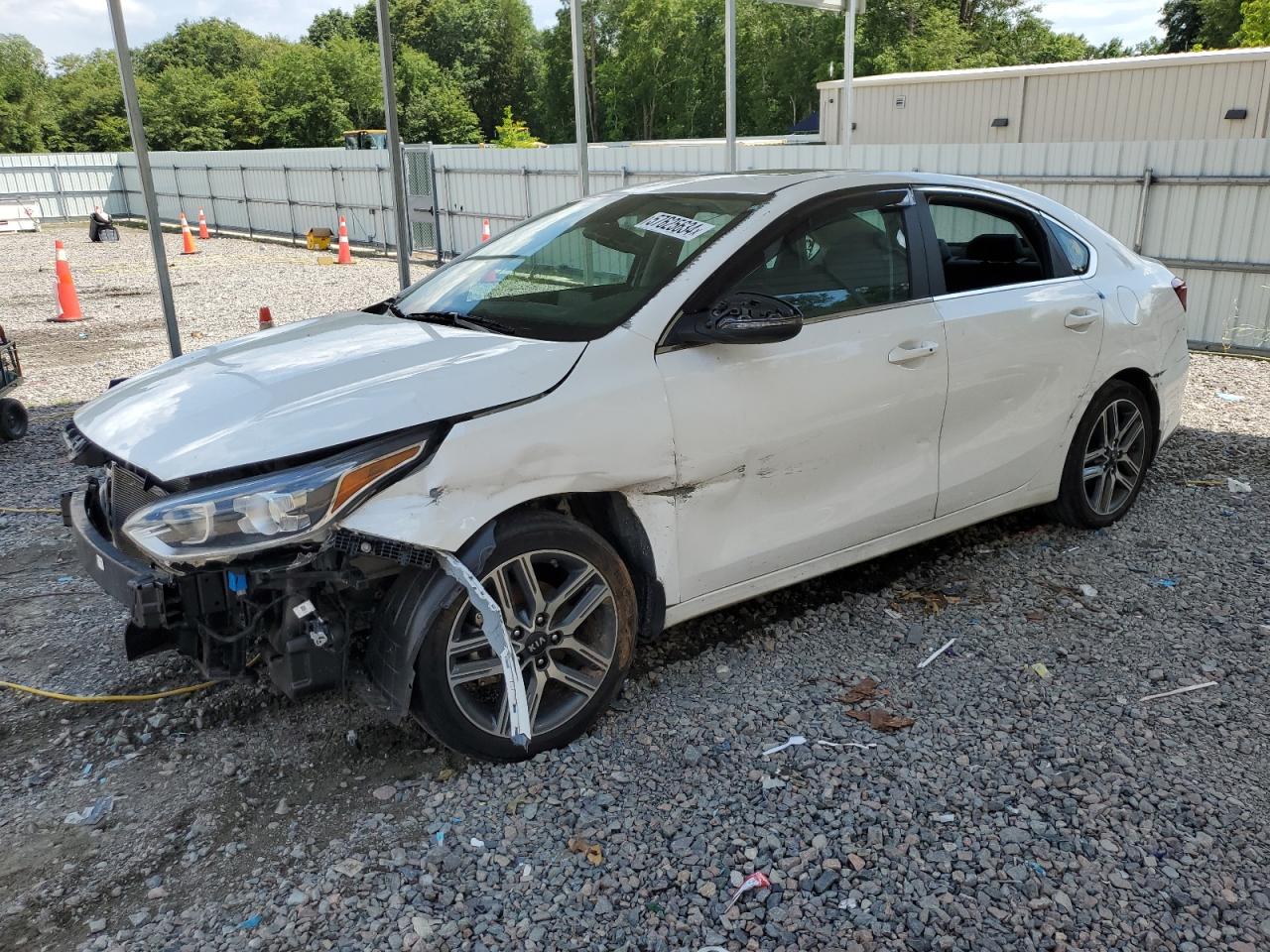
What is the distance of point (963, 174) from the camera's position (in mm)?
11906

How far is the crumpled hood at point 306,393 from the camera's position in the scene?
2.90 m

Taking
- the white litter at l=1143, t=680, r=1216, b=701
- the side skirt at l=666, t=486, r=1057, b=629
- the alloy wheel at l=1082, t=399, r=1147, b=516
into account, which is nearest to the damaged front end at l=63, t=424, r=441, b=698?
the side skirt at l=666, t=486, r=1057, b=629

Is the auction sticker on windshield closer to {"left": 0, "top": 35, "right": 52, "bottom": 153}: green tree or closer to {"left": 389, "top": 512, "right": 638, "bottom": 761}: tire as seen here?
{"left": 389, "top": 512, "right": 638, "bottom": 761}: tire

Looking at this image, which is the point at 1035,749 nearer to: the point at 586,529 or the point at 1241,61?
the point at 586,529

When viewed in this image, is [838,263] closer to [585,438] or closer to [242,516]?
[585,438]

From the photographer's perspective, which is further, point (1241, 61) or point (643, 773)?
point (1241, 61)

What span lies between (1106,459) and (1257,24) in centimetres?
4908

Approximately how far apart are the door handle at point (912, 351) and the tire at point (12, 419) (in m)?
6.32

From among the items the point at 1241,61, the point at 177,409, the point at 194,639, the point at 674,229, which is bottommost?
the point at 194,639

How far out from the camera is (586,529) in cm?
325

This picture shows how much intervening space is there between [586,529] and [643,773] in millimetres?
787

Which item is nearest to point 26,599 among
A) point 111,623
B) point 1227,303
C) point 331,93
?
point 111,623

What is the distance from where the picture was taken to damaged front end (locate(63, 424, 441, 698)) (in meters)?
2.78

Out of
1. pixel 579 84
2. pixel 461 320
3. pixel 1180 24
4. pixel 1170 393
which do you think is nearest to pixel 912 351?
pixel 461 320
